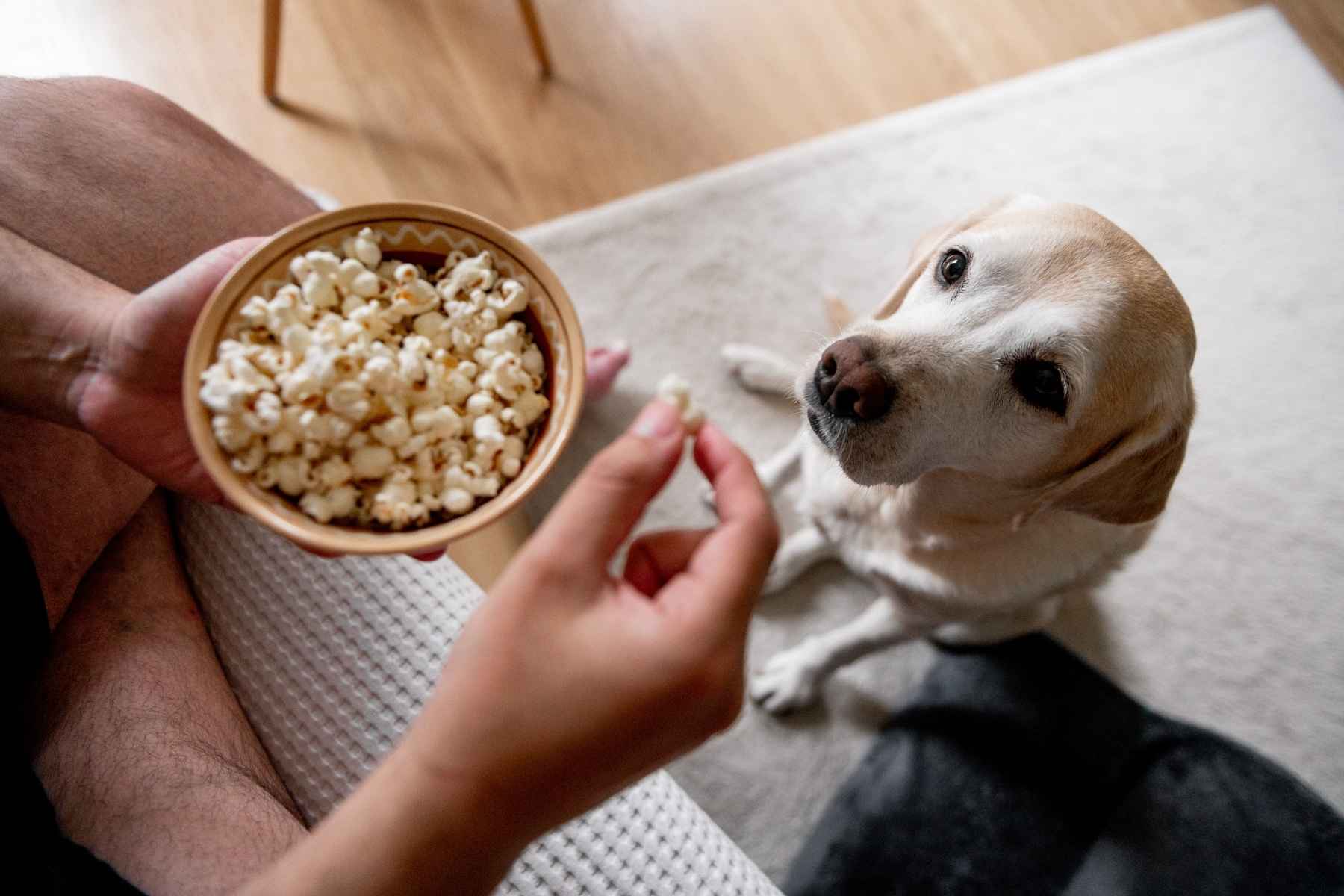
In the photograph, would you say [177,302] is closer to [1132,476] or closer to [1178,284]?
[1132,476]

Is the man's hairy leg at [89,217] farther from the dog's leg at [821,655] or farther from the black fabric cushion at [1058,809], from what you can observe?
the black fabric cushion at [1058,809]

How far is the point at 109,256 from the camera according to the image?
1.11m

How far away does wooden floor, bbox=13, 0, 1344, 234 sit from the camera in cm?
215

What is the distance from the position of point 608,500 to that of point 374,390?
0.86 ft

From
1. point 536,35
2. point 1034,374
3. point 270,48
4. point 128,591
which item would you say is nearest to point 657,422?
point 1034,374

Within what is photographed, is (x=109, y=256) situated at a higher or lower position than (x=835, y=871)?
higher

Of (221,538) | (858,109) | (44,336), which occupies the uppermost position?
(44,336)

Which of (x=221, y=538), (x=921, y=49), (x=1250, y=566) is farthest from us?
(x=921, y=49)

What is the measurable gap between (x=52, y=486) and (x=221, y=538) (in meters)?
0.21

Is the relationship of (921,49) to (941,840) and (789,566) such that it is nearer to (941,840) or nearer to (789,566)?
(789,566)

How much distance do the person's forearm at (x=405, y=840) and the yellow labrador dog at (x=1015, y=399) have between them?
26.8 inches

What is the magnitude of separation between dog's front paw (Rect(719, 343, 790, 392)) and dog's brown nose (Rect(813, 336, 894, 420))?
784 mm

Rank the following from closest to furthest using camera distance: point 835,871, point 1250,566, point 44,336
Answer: point 44,336 → point 835,871 → point 1250,566

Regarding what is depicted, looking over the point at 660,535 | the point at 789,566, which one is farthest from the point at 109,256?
the point at 789,566
